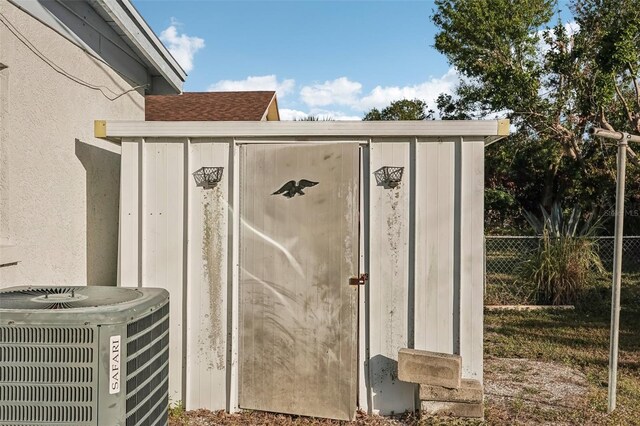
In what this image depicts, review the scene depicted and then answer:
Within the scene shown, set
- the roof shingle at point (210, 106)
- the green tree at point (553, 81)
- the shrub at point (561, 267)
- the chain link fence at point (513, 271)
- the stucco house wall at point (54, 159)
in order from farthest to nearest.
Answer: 1. the green tree at point (553, 81)
2. the roof shingle at point (210, 106)
3. the chain link fence at point (513, 271)
4. the shrub at point (561, 267)
5. the stucco house wall at point (54, 159)

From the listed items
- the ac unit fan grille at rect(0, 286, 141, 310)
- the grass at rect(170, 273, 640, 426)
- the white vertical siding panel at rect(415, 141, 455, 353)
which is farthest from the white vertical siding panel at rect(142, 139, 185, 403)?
the white vertical siding panel at rect(415, 141, 455, 353)

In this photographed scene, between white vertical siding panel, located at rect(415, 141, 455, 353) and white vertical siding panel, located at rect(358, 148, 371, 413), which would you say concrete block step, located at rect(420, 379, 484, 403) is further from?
white vertical siding panel, located at rect(358, 148, 371, 413)

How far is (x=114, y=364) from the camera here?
7.16ft

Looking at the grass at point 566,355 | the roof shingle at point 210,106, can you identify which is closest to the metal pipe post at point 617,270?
the grass at point 566,355

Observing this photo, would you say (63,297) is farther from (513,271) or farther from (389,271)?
(513,271)

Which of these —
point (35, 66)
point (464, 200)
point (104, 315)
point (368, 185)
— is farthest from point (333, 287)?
point (35, 66)

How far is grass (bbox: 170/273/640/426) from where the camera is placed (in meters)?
3.86

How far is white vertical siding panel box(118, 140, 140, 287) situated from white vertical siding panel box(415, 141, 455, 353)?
2.35 meters

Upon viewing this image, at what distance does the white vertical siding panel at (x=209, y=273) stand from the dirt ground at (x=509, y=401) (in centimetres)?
25

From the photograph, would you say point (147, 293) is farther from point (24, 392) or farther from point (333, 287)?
point (333, 287)

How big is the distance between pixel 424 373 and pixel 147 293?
221cm

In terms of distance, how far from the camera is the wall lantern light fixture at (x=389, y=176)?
12.8 ft

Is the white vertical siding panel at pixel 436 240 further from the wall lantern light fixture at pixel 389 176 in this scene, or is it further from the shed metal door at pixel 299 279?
the shed metal door at pixel 299 279

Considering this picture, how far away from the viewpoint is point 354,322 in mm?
3889
